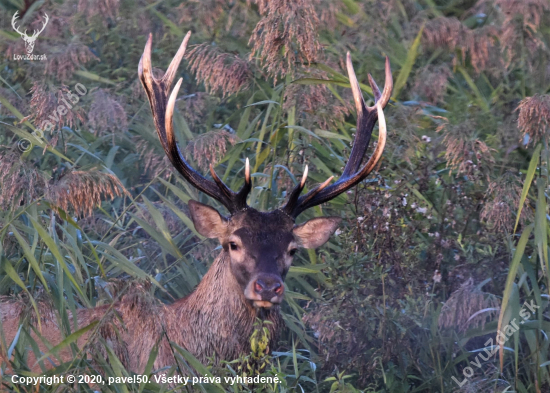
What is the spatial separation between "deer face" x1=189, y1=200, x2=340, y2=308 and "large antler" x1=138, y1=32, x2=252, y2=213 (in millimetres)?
76

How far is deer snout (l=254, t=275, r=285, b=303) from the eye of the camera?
3.57m

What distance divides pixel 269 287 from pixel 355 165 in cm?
88

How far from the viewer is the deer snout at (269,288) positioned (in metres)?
3.57

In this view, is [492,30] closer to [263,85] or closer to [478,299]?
[263,85]

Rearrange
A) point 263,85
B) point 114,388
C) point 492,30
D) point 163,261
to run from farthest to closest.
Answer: point 492,30
point 263,85
point 163,261
point 114,388

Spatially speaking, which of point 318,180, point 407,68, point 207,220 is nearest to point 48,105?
point 207,220

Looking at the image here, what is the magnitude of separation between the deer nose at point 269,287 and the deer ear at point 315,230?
1.80ft

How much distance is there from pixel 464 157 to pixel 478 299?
0.84 metres

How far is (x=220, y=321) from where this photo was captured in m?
3.82

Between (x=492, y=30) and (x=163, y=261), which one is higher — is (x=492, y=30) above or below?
above

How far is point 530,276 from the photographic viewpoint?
4.19 m

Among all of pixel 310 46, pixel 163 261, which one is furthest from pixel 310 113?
pixel 163 261

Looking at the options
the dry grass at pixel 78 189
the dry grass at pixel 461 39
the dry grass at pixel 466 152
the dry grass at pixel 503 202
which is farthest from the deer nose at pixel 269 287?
the dry grass at pixel 461 39

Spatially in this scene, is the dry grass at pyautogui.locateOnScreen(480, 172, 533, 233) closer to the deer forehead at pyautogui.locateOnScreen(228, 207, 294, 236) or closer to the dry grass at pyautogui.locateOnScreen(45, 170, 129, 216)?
the deer forehead at pyautogui.locateOnScreen(228, 207, 294, 236)
